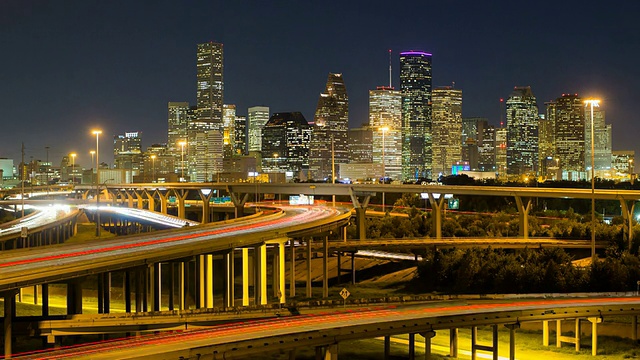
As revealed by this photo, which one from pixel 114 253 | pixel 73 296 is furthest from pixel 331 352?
pixel 114 253

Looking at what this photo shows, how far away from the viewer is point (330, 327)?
2916 cm

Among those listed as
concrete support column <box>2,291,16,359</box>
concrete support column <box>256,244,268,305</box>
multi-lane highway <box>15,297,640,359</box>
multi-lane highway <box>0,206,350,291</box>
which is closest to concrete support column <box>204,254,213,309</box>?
multi-lane highway <box>0,206,350,291</box>

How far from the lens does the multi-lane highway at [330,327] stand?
25.7m

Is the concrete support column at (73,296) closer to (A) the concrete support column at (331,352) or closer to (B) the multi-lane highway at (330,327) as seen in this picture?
(B) the multi-lane highway at (330,327)

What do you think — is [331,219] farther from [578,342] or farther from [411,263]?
[578,342]

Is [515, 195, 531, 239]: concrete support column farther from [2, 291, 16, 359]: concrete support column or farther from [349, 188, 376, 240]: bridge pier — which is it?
[2, 291, 16, 359]: concrete support column

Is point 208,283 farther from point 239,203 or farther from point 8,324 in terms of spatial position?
point 239,203

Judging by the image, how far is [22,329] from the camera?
104ft

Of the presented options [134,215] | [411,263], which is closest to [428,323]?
[411,263]

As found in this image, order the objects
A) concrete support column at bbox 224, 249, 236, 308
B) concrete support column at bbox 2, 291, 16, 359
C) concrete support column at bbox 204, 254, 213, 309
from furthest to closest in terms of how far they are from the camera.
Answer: concrete support column at bbox 224, 249, 236, 308 < concrete support column at bbox 204, 254, 213, 309 < concrete support column at bbox 2, 291, 16, 359

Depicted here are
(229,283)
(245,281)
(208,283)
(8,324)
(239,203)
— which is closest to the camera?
(8,324)

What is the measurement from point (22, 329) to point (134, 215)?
281ft

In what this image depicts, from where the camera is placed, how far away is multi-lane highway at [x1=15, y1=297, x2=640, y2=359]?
84.4 ft

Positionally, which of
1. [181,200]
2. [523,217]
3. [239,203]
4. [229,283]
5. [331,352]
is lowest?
[229,283]
